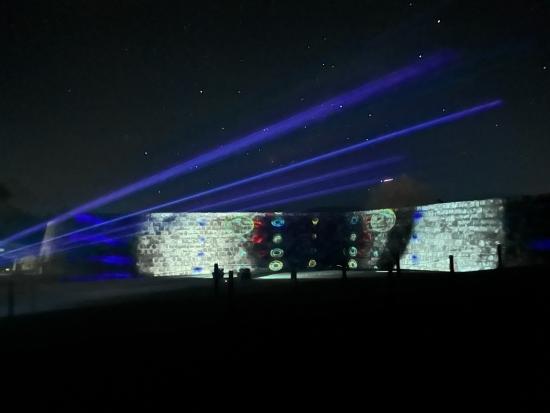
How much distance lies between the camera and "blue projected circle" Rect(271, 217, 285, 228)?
21.1m

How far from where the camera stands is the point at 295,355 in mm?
5105

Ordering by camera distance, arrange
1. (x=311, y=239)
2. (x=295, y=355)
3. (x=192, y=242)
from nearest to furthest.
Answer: (x=295, y=355) → (x=192, y=242) → (x=311, y=239)

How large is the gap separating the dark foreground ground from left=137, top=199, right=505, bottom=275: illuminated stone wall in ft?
27.4

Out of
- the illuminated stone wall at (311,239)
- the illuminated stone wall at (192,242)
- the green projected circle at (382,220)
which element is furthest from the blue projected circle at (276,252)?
the green projected circle at (382,220)

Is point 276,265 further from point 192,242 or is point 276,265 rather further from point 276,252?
point 192,242

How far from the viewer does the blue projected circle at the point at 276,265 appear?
69.0ft

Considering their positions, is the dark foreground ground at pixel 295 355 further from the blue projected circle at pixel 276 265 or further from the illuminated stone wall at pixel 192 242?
the blue projected circle at pixel 276 265

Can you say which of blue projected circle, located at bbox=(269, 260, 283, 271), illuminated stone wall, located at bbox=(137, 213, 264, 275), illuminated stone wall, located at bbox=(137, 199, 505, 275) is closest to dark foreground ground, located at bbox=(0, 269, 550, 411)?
illuminated stone wall, located at bbox=(137, 199, 505, 275)

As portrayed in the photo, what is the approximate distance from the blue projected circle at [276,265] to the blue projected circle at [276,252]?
0.90ft

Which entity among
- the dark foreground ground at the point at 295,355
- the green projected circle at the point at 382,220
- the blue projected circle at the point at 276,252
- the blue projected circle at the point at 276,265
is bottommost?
the dark foreground ground at the point at 295,355

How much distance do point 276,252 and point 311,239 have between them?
1.79m

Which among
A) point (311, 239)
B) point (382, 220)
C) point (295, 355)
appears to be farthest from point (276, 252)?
point (295, 355)

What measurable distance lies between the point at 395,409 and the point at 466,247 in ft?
45.7

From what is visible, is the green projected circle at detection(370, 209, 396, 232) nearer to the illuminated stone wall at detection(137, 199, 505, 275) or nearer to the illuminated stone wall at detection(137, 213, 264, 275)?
the illuminated stone wall at detection(137, 199, 505, 275)
